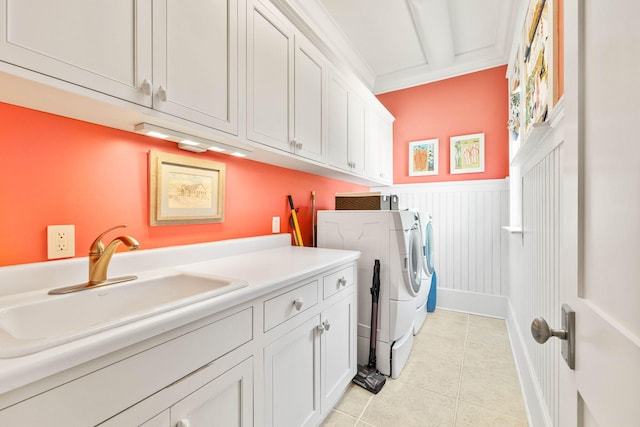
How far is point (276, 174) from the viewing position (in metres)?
2.16

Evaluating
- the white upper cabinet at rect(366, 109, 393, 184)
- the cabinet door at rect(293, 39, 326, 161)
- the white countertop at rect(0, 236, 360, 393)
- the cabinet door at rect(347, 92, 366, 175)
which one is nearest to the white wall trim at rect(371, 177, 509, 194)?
the white upper cabinet at rect(366, 109, 393, 184)

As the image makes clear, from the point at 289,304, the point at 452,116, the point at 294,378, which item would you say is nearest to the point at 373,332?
the point at 294,378

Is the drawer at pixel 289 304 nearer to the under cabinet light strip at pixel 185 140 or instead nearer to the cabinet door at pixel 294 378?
the cabinet door at pixel 294 378

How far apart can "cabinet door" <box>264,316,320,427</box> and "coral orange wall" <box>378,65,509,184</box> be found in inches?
111

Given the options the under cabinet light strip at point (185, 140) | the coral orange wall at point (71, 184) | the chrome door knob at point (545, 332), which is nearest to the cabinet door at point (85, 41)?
the under cabinet light strip at point (185, 140)

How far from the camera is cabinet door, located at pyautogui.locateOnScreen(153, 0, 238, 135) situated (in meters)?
1.06

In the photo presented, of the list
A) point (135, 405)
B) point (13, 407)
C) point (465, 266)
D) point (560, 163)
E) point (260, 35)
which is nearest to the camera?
point (13, 407)

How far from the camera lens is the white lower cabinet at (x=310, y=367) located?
3.73ft

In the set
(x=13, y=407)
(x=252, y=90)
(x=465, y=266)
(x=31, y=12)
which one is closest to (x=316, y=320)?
(x=13, y=407)

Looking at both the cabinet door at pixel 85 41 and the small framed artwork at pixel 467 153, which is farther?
the small framed artwork at pixel 467 153

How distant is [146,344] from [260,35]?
1547mm

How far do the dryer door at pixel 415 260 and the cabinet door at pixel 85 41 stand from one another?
6.22 ft

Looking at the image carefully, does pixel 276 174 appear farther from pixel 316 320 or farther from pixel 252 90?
pixel 316 320

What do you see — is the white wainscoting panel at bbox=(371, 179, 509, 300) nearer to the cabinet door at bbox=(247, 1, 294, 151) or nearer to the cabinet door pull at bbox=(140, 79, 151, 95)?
the cabinet door at bbox=(247, 1, 294, 151)
